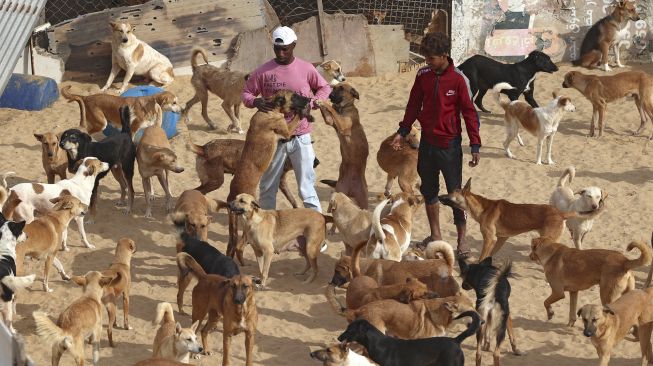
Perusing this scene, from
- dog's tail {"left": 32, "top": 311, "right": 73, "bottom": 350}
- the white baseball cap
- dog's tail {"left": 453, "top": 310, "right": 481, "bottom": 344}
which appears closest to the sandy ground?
dog's tail {"left": 32, "top": 311, "right": 73, "bottom": 350}

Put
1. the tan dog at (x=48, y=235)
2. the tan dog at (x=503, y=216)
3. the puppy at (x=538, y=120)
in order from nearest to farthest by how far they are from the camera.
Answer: the tan dog at (x=48, y=235), the tan dog at (x=503, y=216), the puppy at (x=538, y=120)

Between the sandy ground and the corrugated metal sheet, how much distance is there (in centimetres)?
108

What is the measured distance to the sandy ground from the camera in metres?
9.72

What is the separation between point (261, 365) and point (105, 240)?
131 inches

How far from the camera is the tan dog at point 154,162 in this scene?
41.2 ft

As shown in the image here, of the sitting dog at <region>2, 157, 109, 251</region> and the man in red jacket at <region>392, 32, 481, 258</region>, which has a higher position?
the man in red jacket at <region>392, 32, 481, 258</region>

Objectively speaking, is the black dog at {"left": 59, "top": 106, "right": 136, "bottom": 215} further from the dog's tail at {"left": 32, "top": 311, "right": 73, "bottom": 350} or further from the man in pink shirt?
the dog's tail at {"left": 32, "top": 311, "right": 73, "bottom": 350}

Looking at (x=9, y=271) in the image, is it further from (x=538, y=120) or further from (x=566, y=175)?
(x=538, y=120)

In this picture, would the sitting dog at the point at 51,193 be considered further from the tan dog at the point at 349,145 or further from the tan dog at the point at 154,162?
the tan dog at the point at 349,145

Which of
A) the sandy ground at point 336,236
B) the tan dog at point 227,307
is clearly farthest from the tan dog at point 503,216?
the tan dog at point 227,307

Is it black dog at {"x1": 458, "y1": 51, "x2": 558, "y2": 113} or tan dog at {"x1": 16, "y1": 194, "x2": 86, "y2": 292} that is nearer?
tan dog at {"x1": 16, "y1": 194, "x2": 86, "y2": 292}

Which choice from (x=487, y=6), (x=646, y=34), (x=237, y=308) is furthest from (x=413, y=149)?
(x=646, y=34)

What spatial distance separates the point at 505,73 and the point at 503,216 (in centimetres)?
523

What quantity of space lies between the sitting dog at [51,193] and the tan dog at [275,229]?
175cm
